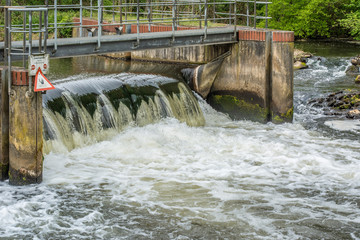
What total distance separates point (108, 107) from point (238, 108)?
4522 mm

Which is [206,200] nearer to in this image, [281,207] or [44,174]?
[281,207]

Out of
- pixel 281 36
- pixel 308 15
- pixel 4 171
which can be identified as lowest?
pixel 4 171

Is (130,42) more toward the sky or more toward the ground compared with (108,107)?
more toward the sky

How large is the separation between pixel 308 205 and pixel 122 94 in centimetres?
689

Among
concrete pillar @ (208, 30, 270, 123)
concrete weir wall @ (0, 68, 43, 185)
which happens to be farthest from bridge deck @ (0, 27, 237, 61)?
concrete weir wall @ (0, 68, 43, 185)

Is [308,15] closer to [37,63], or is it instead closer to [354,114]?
[354,114]

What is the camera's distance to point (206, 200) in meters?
11.0

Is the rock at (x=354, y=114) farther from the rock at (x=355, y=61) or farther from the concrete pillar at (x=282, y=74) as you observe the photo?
the rock at (x=355, y=61)

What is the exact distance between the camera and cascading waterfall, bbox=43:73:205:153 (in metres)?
13.9

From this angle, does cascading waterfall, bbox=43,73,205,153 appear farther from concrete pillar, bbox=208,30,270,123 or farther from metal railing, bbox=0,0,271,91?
metal railing, bbox=0,0,271,91

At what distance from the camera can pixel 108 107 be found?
15.3 meters

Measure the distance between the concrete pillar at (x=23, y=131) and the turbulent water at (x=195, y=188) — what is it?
39 cm

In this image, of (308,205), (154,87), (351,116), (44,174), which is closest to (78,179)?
(44,174)

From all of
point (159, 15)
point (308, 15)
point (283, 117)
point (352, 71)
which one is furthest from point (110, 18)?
point (308, 15)
